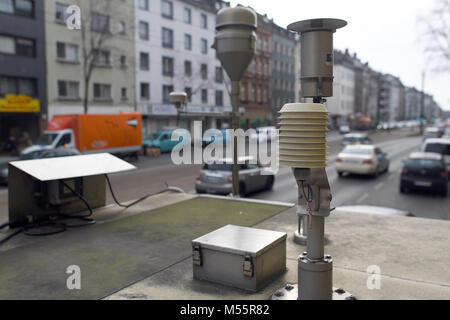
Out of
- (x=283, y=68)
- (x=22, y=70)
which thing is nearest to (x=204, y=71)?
(x=22, y=70)

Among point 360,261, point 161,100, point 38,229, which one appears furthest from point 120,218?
point 161,100

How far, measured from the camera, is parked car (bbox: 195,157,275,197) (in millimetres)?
14077

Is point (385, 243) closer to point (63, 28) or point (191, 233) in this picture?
point (191, 233)

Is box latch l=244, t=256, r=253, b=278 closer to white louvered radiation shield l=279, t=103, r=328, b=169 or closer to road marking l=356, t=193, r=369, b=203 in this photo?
white louvered radiation shield l=279, t=103, r=328, b=169

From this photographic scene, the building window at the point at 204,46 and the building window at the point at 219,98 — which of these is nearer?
the building window at the point at 204,46

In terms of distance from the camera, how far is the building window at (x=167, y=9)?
43.2 m

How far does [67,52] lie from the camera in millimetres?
34094

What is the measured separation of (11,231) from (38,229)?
408 mm

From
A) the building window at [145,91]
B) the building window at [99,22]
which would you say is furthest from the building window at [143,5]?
the building window at [145,91]

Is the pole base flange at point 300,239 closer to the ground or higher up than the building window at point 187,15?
closer to the ground

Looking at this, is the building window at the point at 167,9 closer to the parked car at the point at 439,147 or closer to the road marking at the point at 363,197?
the parked car at the point at 439,147

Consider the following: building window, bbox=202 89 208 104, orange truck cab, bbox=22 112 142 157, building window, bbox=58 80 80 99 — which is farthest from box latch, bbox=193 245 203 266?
building window, bbox=202 89 208 104

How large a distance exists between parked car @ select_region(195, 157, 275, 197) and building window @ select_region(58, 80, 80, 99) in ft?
77.2

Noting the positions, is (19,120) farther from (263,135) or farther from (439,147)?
(439,147)
